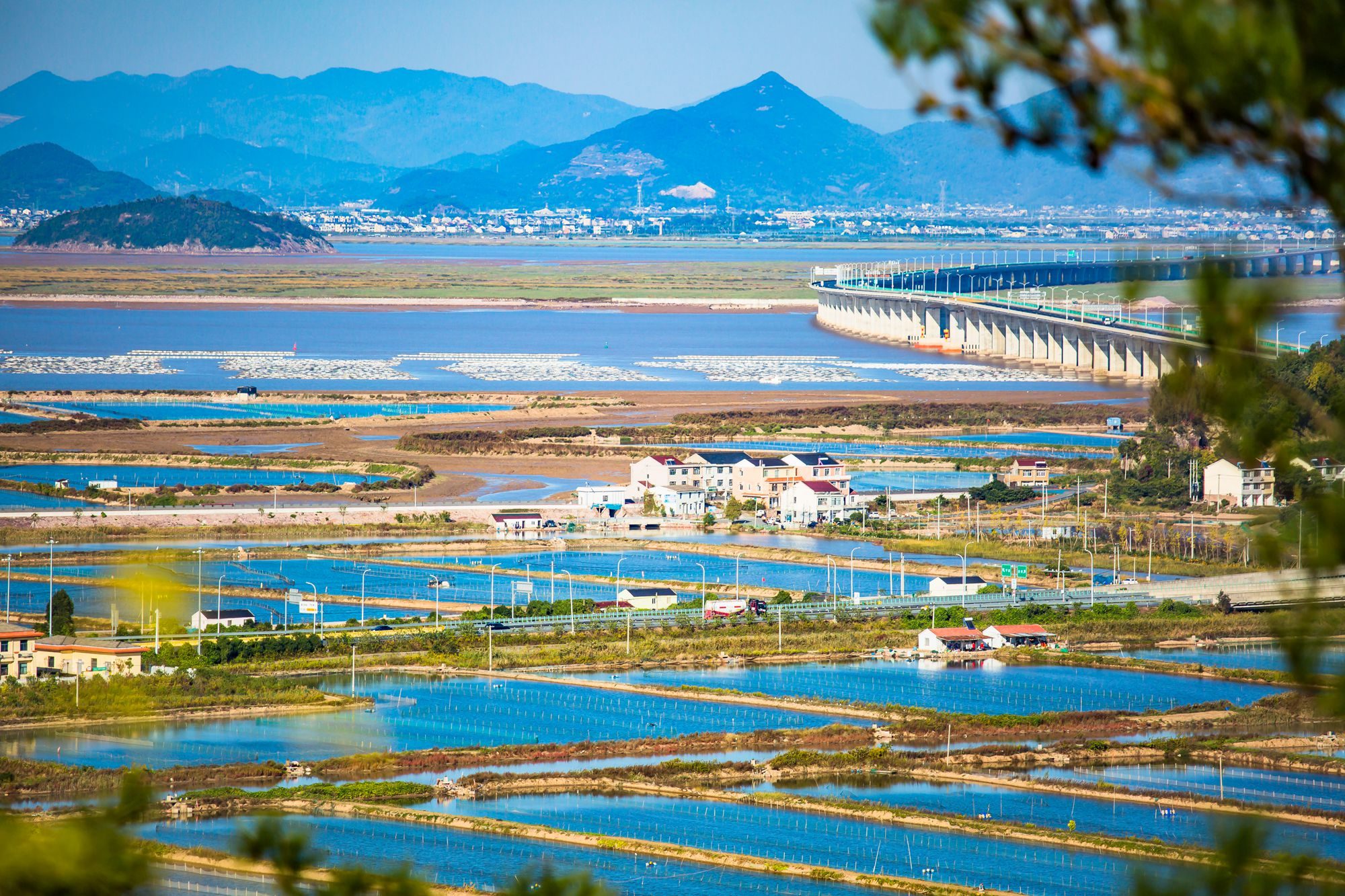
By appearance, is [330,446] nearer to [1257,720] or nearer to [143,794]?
[1257,720]

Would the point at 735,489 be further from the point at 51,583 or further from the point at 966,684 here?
the point at 51,583

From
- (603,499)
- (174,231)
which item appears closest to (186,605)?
(603,499)

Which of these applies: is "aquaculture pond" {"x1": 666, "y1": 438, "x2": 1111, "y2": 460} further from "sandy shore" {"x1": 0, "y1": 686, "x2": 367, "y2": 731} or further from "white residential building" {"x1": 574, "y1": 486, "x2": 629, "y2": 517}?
"sandy shore" {"x1": 0, "y1": 686, "x2": 367, "y2": 731}

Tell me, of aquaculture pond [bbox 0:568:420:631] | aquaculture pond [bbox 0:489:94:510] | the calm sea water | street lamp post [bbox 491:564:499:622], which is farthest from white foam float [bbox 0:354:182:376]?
aquaculture pond [bbox 0:568:420:631]

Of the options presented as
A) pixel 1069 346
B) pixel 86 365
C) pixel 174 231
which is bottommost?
pixel 86 365

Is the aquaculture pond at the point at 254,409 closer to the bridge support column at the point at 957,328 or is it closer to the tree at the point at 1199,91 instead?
the bridge support column at the point at 957,328

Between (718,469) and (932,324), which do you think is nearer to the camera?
(718,469)

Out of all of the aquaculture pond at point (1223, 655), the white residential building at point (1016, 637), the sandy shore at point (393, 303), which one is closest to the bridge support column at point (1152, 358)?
the aquaculture pond at point (1223, 655)
